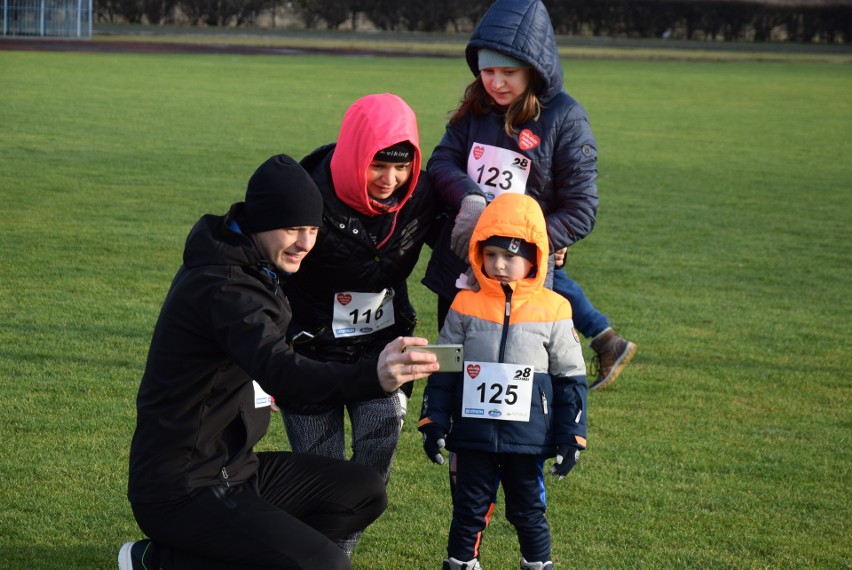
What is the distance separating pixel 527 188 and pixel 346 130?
0.79m

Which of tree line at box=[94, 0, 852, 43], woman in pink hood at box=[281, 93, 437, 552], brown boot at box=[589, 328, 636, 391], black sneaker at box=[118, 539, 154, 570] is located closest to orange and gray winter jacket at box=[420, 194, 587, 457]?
woman in pink hood at box=[281, 93, 437, 552]

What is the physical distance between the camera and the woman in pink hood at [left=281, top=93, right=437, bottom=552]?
13.7 feet

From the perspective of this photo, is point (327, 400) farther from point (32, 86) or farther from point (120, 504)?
point (32, 86)

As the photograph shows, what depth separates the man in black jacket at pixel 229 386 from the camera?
334cm

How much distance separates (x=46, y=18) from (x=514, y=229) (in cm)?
3831

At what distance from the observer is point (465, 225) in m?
4.16

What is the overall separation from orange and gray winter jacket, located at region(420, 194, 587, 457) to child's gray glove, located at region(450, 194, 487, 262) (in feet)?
0.22

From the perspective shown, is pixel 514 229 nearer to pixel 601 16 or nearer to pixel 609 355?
pixel 609 355

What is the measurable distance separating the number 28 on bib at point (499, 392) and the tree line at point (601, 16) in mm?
50216

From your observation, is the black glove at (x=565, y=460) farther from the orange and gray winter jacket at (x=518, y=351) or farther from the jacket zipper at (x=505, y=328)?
the jacket zipper at (x=505, y=328)

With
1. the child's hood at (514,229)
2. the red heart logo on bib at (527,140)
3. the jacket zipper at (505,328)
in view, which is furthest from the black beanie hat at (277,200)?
the red heart logo on bib at (527,140)

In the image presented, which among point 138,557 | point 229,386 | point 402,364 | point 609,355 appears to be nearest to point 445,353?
point 402,364

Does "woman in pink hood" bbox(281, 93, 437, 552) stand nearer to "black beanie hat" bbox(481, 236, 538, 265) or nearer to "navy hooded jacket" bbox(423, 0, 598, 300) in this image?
"navy hooded jacket" bbox(423, 0, 598, 300)

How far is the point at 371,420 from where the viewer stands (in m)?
4.29
